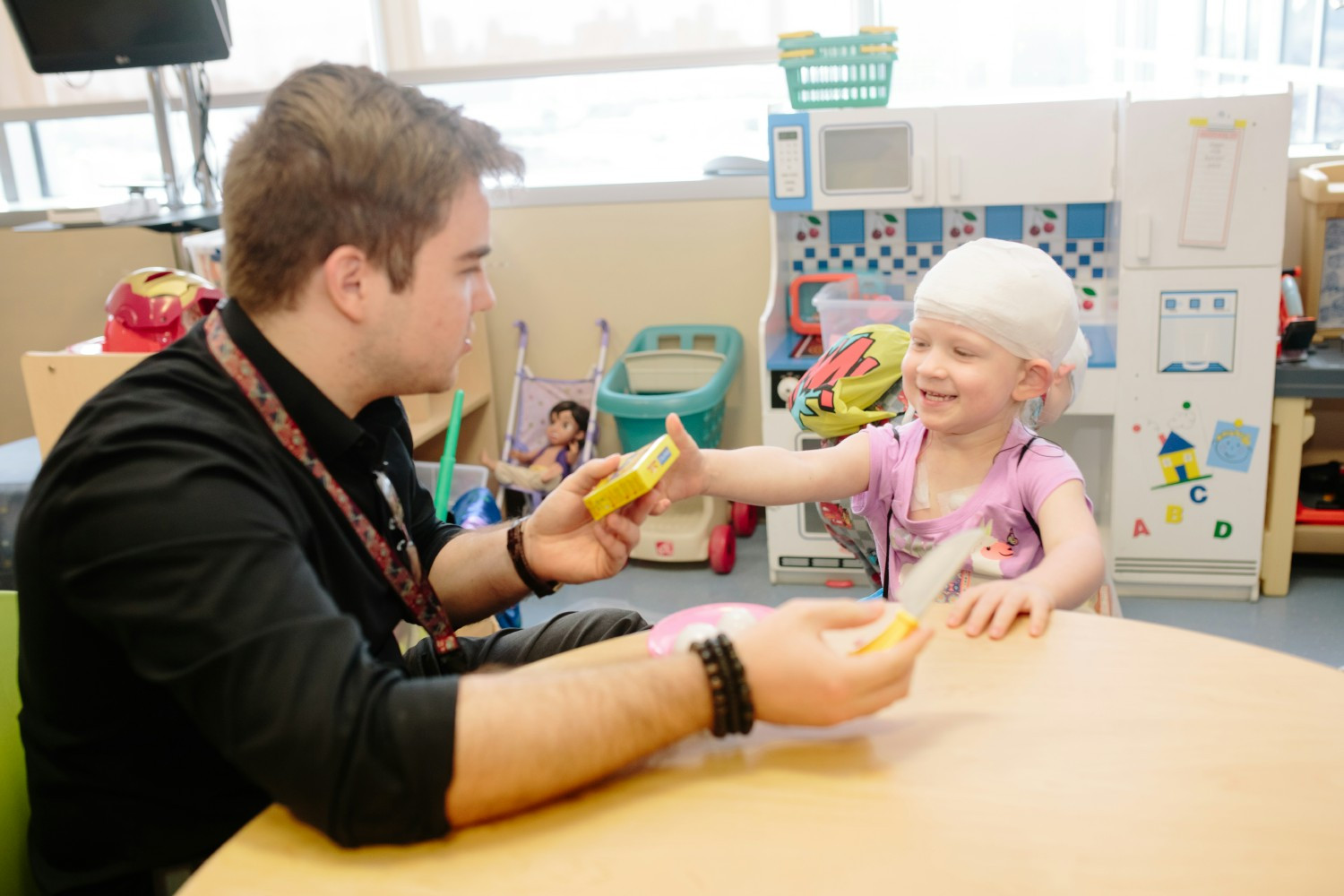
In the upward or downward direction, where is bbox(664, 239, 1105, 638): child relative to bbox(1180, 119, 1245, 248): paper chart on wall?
downward

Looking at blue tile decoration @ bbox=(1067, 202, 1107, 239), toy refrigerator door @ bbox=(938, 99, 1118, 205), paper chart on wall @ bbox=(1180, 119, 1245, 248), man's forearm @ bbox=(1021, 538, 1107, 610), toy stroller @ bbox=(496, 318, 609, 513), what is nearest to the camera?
man's forearm @ bbox=(1021, 538, 1107, 610)

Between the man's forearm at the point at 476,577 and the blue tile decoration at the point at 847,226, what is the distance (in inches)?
84.0

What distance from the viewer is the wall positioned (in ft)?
11.6

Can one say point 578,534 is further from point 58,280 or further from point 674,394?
point 58,280

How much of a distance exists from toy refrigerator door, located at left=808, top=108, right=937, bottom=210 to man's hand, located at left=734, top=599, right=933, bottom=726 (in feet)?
7.55

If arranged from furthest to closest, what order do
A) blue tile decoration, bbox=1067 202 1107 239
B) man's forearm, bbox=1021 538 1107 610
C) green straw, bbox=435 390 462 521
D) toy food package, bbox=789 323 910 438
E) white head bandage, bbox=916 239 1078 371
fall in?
blue tile decoration, bbox=1067 202 1107 239 → green straw, bbox=435 390 462 521 → toy food package, bbox=789 323 910 438 → white head bandage, bbox=916 239 1078 371 → man's forearm, bbox=1021 538 1107 610

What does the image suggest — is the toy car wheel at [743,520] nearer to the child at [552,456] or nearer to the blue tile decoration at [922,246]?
the child at [552,456]

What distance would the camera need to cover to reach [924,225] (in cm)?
332

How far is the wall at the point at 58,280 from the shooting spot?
3529 mm

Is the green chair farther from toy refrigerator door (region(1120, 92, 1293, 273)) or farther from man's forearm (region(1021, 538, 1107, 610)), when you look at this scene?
toy refrigerator door (region(1120, 92, 1293, 273))

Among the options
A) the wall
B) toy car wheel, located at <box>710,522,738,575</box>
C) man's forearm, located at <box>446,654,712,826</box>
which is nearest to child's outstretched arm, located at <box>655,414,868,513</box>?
man's forearm, located at <box>446,654,712,826</box>

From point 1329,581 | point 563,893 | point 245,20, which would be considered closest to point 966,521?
point 563,893

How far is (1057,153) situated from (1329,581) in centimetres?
139

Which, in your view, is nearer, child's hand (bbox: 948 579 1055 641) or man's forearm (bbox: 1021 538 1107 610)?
child's hand (bbox: 948 579 1055 641)
